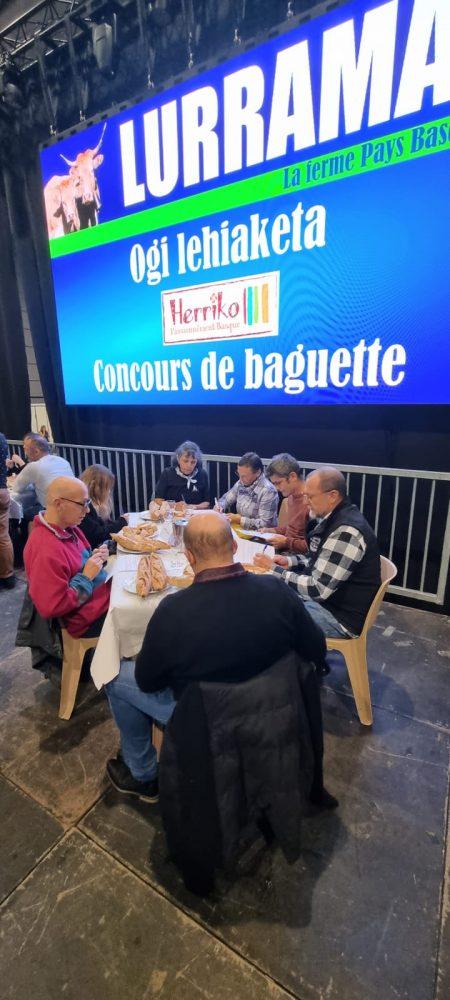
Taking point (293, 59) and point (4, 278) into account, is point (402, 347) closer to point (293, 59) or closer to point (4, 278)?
point (293, 59)

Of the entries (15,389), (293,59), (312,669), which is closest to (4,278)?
(15,389)

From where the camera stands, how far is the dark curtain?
16.7 feet

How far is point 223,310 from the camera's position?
11.8ft

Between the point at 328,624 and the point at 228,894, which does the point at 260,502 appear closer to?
the point at 328,624

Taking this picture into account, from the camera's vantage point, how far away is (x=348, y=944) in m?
1.19

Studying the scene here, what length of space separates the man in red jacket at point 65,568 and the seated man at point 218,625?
0.72 meters

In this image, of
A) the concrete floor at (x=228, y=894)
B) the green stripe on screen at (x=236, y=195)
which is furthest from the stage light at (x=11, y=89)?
the concrete floor at (x=228, y=894)

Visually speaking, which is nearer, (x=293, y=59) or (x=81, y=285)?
(x=293, y=59)

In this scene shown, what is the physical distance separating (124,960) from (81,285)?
481cm

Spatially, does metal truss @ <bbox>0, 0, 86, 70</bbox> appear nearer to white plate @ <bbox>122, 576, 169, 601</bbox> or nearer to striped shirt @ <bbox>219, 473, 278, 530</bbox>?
striped shirt @ <bbox>219, 473, 278, 530</bbox>

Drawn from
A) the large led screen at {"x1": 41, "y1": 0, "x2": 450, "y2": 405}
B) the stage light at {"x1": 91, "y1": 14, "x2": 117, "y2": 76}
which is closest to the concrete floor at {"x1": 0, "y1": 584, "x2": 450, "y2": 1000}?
the large led screen at {"x1": 41, "y1": 0, "x2": 450, "y2": 405}

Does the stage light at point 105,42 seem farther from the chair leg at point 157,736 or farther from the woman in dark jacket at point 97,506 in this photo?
the chair leg at point 157,736

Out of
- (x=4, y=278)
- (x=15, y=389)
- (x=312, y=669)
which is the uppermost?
(x=4, y=278)

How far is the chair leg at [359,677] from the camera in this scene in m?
1.89
